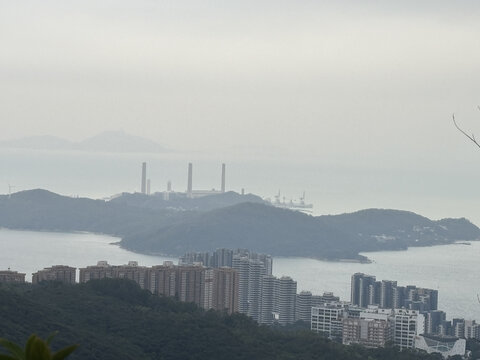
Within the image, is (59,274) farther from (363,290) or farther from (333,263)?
(333,263)

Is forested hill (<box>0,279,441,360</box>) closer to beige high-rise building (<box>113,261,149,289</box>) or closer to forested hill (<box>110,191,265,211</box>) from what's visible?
beige high-rise building (<box>113,261,149,289</box>)

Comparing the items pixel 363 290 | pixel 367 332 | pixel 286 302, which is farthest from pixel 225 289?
pixel 363 290

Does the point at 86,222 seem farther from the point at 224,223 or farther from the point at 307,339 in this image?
the point at 307,339

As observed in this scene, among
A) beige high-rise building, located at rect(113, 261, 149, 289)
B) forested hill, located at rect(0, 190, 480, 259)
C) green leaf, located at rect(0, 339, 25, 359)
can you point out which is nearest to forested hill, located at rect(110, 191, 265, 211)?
forested hill, located at rect(0, 190, 480, 259)

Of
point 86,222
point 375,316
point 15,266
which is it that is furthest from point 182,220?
point 375,316

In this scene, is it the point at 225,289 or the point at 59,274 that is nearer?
the point at 59,274
